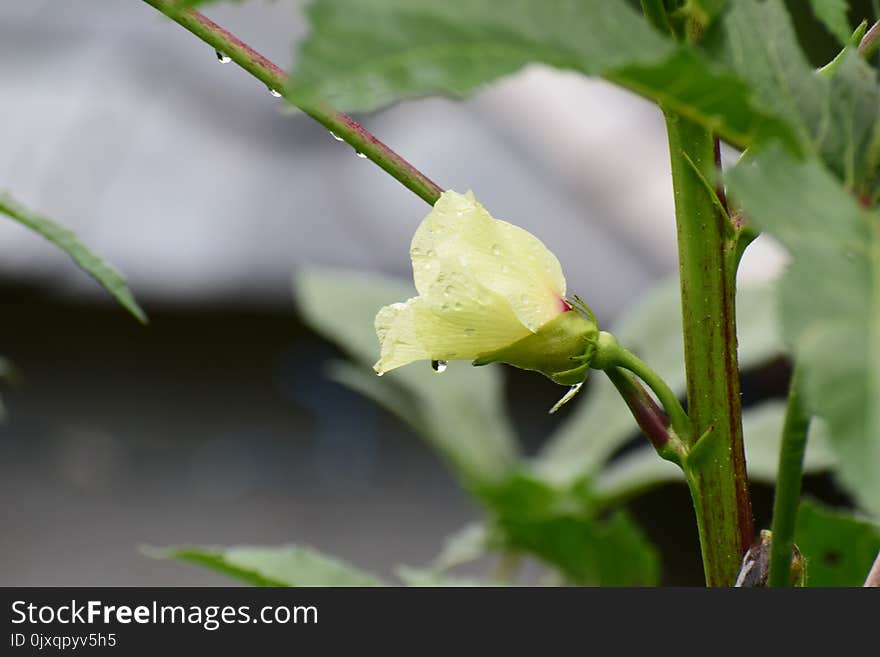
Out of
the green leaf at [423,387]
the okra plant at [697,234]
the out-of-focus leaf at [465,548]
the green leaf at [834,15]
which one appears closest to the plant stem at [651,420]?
the okra plant at [697,234]

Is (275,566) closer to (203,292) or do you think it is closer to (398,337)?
(398,337)

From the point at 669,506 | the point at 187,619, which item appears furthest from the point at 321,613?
the point at 669,506

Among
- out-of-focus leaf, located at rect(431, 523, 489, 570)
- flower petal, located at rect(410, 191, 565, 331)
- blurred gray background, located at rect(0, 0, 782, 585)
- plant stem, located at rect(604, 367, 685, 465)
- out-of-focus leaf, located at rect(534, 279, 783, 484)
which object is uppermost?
blurred gray background, located at rect(0, 0, 782, 585)

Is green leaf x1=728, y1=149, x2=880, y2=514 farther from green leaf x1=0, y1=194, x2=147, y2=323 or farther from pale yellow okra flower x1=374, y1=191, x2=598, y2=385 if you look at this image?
green leaf x1=0, y1=194, x2=147, y2=323

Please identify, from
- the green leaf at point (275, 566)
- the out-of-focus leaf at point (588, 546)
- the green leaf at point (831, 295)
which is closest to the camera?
the green leaf at point (831, 295)

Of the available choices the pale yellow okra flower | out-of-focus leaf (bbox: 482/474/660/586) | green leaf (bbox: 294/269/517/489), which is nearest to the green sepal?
the pale yellow okra flower

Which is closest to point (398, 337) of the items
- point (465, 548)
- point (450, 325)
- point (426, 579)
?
point (450, 325)

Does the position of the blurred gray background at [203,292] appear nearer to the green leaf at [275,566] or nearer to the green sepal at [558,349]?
the green leaf at [275,566]
